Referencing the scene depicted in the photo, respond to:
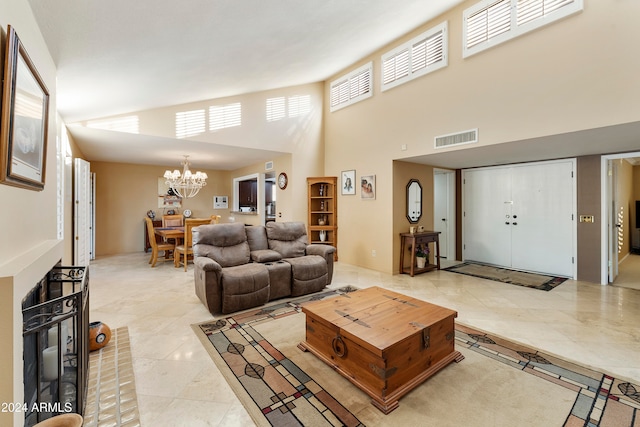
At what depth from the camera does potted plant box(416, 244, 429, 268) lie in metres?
5.19

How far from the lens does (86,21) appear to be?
1.74m

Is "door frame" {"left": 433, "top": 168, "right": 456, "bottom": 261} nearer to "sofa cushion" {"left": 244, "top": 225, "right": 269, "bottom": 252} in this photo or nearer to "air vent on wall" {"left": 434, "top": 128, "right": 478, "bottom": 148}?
"air vent on wall" {"left": 434, "top": 128, "right": 478, "bottom": 148}

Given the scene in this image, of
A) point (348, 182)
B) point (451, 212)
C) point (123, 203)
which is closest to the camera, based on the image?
point (348, 182)

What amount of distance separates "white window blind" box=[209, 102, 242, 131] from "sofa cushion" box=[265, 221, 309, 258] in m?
2.14

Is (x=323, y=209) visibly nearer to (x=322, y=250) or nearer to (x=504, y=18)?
(x=322, y=250)

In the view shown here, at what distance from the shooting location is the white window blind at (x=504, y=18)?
3.18 meters

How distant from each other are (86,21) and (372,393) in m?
2.90

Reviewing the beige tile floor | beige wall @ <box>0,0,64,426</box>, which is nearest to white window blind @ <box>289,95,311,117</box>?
the beige tile floor

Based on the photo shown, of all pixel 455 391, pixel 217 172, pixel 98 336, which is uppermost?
pixel 217 172

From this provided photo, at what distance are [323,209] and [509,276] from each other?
3715 millimetres

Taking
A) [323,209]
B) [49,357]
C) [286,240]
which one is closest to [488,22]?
[286,240]

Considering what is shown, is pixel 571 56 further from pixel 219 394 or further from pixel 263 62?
pixel 219 394

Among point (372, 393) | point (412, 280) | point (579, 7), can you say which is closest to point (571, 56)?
point (579, 7)

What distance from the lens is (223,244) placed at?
152 inches
